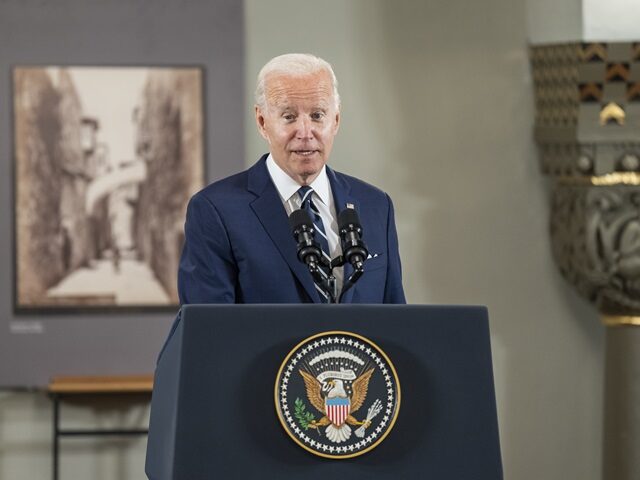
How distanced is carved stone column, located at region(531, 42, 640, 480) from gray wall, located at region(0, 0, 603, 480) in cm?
21

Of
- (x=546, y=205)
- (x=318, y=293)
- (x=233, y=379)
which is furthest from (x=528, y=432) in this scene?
(x=233, y=379)

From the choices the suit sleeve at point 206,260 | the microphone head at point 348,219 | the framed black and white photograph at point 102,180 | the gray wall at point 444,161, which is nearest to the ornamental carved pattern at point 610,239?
the gray wall at point 444,161

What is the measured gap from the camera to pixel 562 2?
17.8ft

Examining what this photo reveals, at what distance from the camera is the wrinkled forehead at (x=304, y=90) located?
2752 mm

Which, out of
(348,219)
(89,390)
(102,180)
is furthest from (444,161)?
(348,219)

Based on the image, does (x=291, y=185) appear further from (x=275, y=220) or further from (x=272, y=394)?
(x=272, y=394)

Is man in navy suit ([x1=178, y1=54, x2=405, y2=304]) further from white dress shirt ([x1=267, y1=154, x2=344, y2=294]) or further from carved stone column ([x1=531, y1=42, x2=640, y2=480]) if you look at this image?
carved stone column ([x1=531, y1=42, x2=640, y2=480])

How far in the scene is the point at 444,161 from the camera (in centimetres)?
573

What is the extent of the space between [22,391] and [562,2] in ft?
9.19

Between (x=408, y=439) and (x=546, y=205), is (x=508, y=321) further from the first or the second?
(x=408, y=439)

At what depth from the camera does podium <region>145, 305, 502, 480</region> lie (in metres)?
2.31

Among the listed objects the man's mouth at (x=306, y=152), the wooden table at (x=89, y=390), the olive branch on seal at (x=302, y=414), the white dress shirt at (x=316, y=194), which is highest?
the man's mouth at (x=306, y=152)

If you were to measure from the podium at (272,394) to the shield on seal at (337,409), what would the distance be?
7 cm

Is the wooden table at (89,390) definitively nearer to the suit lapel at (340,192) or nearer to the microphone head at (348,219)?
the suit lapel at (340,192)
